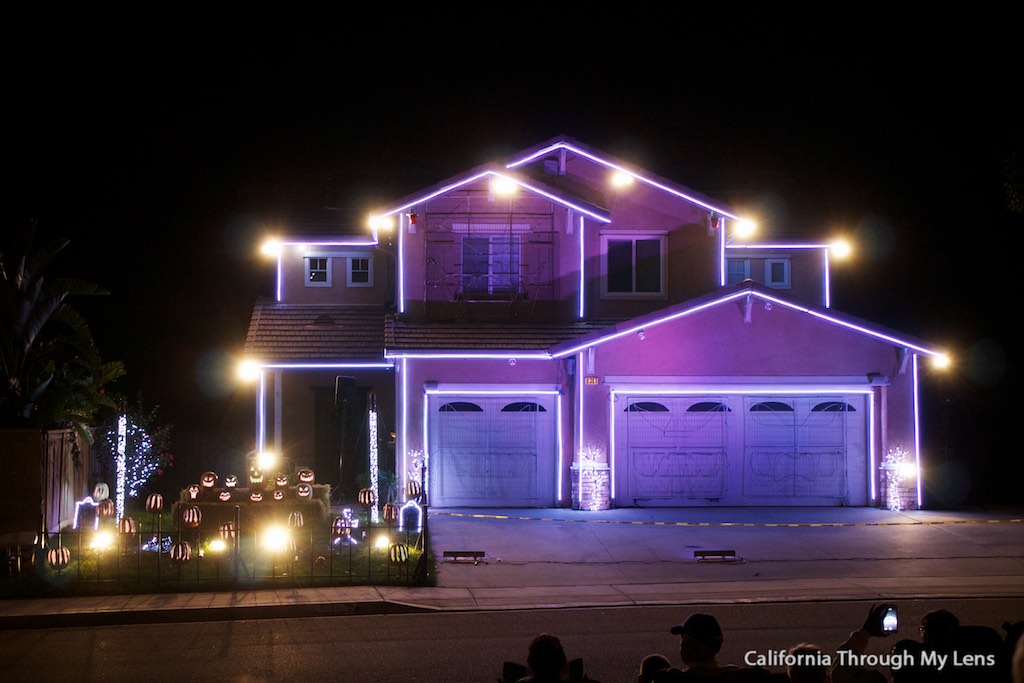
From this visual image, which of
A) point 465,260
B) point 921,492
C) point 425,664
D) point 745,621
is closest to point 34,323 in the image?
point 465,260

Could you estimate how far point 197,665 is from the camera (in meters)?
8.90

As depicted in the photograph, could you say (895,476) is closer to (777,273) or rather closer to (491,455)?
(777,273)

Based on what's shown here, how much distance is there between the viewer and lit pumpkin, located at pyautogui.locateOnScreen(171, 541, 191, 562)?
41.7 feet

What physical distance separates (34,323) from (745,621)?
1173cm

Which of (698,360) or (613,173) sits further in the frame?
(613,173)

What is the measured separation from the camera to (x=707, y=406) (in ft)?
64.4

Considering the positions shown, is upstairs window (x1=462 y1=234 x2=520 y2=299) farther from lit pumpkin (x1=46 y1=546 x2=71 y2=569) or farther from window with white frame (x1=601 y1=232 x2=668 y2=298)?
lit pumpkin (x1=46 y1=546 x2=71 y2=569)

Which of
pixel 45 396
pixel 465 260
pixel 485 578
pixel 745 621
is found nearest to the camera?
pixel 745 621

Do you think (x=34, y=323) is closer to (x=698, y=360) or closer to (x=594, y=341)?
(x=594, y=341)

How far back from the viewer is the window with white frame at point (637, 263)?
2150 cm

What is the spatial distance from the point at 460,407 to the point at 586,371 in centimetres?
274

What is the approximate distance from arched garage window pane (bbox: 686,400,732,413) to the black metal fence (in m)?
7.42

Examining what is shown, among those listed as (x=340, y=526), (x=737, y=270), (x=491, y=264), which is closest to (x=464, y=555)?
(x=340, y=526)

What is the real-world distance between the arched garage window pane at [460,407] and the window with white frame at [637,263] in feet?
13.8
